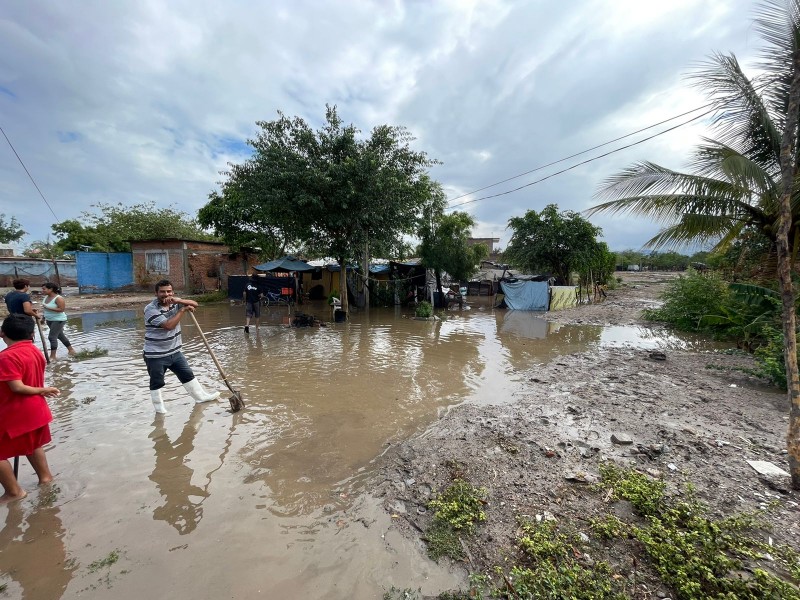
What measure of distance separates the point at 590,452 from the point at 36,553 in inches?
179

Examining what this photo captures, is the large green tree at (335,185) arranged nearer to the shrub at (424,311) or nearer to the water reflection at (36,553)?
the shrub at (424,311)

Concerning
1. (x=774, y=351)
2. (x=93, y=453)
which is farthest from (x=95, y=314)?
(x=774, y=351)

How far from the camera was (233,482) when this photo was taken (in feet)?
10.9

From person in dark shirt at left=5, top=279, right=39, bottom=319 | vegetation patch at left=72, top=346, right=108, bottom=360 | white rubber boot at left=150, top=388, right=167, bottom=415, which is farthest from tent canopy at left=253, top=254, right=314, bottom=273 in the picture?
white rubber boot at left=150, top=388, right=167, bottom=415

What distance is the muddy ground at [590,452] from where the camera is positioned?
8.50 feet

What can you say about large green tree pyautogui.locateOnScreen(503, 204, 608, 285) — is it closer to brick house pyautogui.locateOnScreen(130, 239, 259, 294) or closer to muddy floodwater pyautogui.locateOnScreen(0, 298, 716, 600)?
muddy floodwater pyautogui.locateOnScreen(0, 298, 716, 600)

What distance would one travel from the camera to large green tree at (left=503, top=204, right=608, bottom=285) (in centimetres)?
1962

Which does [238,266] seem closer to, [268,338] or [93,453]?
[268,338]

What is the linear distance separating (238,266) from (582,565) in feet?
82.3

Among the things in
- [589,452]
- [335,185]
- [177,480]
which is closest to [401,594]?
[589,452]

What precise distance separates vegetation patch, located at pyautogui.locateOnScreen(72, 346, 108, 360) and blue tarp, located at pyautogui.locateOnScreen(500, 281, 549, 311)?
53.4ft

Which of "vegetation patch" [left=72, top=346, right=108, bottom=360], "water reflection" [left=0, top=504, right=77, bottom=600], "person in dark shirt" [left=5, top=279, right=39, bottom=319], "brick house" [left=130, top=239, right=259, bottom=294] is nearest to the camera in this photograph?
"water reflection" [left=0, top=504, right=77, bottom=600]

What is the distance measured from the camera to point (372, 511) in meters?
2.89

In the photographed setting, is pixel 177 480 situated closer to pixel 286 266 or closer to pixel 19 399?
pixel 19 399
